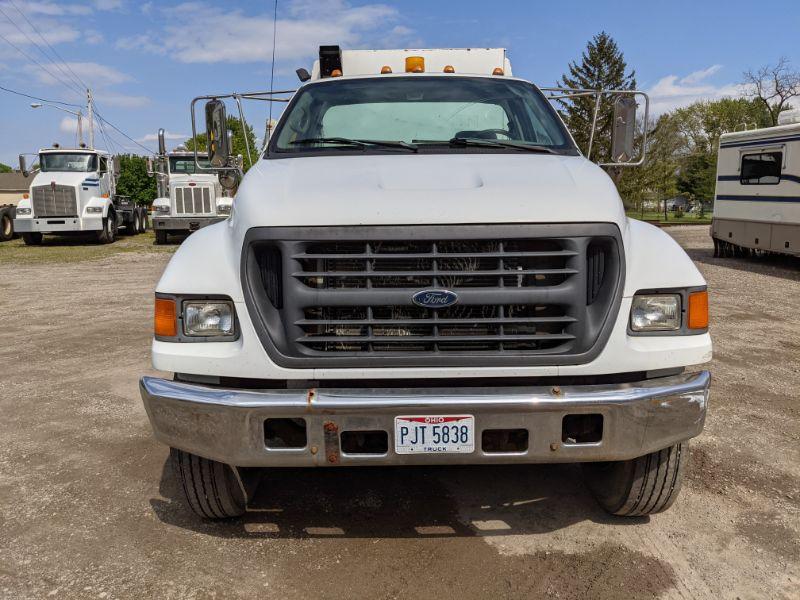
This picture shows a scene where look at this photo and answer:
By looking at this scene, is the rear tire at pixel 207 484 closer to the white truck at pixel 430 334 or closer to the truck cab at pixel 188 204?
the white truck at pixel 430 334

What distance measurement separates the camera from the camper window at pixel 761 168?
13.7 m

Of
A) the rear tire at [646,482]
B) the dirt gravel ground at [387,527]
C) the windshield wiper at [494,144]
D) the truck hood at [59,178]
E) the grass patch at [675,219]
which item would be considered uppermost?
the truck hood at [59,178]

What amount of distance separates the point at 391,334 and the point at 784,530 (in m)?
2.17

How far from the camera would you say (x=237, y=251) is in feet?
9.81

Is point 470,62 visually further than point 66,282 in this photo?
No

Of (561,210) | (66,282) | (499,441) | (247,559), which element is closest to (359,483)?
(247,559)

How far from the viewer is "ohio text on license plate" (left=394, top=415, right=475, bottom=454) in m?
2.76

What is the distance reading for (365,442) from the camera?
2.93 meters

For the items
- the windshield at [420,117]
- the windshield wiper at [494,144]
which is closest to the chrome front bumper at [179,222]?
the windshield at [420,117]

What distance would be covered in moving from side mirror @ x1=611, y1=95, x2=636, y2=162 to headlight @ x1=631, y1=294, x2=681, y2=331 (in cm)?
204

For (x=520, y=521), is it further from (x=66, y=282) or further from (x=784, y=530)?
(x=66, y=282)

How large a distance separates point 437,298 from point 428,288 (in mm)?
61

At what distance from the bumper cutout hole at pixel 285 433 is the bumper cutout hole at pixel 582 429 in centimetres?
107

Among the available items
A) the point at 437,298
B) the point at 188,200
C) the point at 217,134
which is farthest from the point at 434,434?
the point at 188,200
